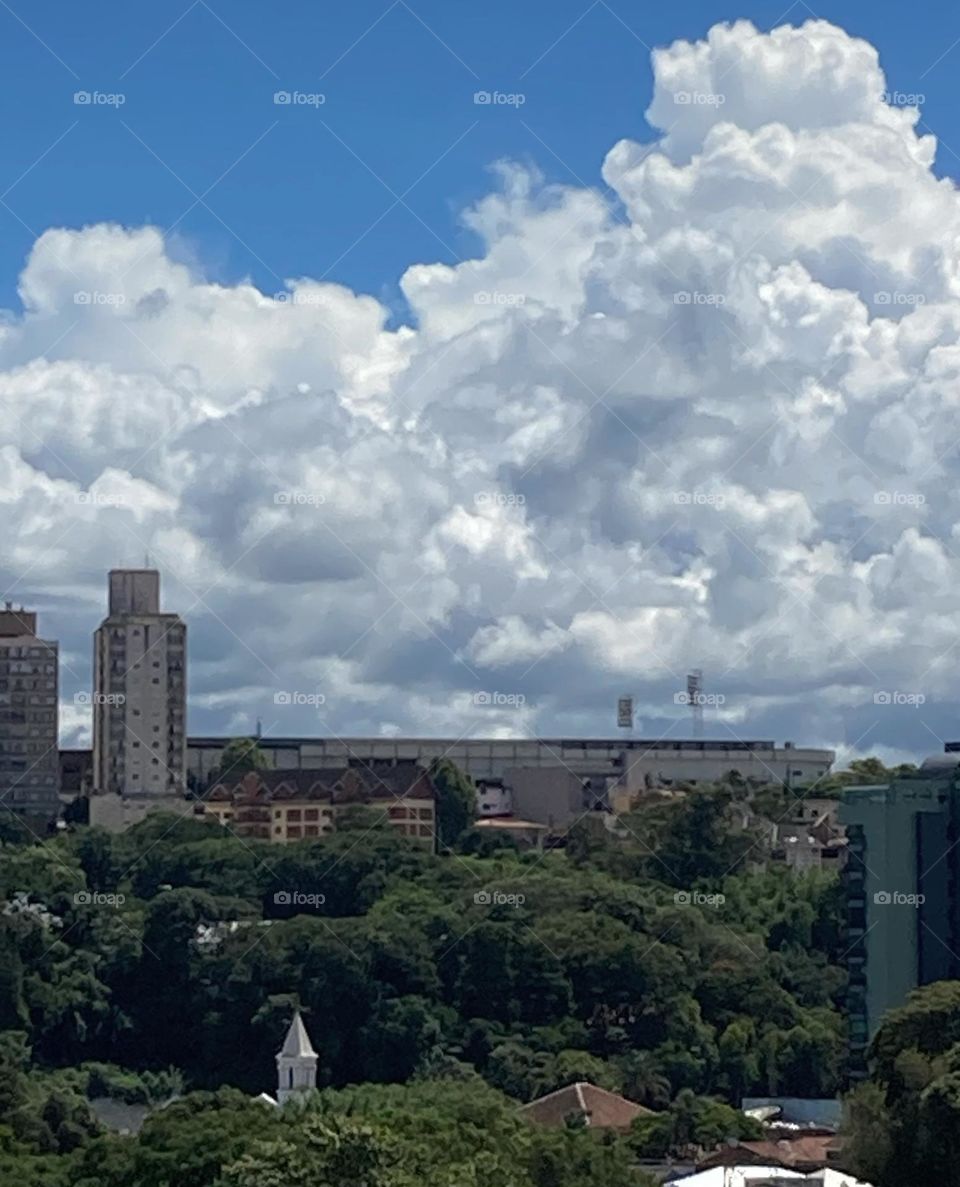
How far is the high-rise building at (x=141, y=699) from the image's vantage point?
4653 inches

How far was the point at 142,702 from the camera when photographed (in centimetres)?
11906

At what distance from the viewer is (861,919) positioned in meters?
72.2

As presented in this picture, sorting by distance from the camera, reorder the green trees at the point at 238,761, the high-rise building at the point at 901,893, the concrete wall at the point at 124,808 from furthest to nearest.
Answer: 1. the green trees at the point at 238,761
2. the concrete wall at the point at 124,808
3. the high-rise building at the point at 901,893

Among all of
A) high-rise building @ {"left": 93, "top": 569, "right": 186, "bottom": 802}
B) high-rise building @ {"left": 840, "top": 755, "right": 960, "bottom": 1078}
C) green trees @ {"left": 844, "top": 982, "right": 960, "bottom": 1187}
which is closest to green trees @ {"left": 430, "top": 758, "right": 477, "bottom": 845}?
high-rise building @ {"left": 93, "top": 569, "right": 186, "bottom": 802}

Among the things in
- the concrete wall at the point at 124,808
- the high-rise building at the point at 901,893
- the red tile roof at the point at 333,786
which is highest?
the red tile roof at the point at 333,786

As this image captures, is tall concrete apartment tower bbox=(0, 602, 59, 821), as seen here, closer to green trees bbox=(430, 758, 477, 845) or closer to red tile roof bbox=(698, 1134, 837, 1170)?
green trees bbox=(430, 758, 477, 845)

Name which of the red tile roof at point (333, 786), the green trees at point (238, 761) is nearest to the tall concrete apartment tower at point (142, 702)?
the red tile roof at point (333, 786)

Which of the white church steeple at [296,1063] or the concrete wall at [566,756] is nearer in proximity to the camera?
the white church steeple at [296,1063]

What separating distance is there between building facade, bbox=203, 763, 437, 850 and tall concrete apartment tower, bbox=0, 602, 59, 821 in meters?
5.66

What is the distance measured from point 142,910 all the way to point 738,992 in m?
17.7

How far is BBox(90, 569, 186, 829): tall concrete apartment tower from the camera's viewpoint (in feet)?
388

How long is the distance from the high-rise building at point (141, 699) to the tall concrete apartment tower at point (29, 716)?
1.74 metres

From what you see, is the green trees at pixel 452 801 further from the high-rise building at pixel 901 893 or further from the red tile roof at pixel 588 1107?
the red tile roof at pixel 588 1107

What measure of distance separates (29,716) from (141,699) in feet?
13.9
